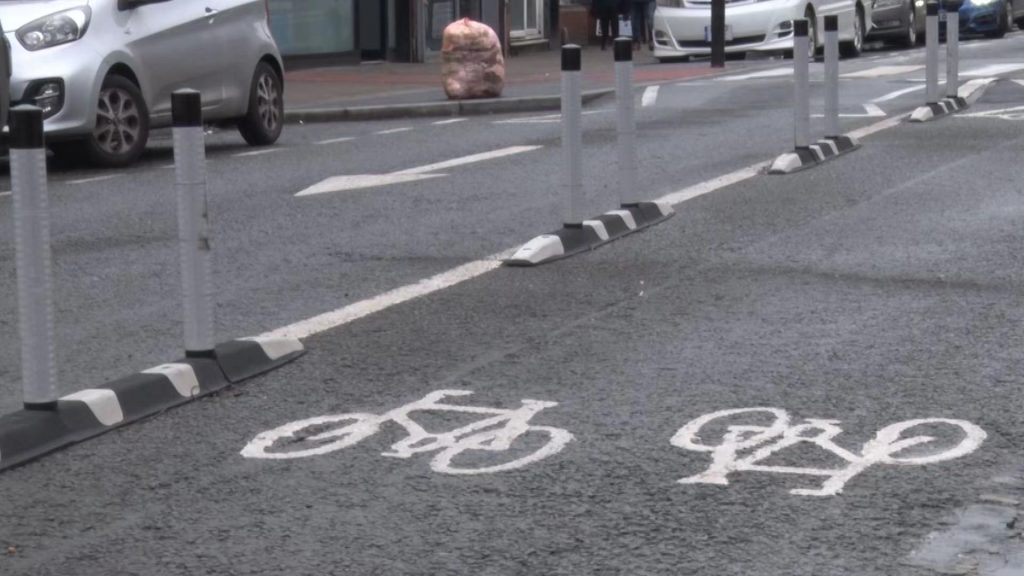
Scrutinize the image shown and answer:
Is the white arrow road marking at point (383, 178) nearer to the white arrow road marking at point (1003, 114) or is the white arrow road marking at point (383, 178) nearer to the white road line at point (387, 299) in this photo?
the white road line at point (387, 299)

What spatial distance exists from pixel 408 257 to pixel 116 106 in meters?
5.45

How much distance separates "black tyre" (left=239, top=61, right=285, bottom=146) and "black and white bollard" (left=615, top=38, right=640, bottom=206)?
6149 millimetres

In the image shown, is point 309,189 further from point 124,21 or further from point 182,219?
point 182,219

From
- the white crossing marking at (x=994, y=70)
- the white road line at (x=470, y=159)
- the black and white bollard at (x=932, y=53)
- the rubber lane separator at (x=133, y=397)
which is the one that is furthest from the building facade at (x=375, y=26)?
the rubber lane separator at (x=133, y=397)

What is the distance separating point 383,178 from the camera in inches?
496

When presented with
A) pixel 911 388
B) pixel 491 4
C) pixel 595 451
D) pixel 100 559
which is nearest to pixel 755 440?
pixel 595 451

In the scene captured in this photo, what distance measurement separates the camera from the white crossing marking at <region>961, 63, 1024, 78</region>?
885 inches

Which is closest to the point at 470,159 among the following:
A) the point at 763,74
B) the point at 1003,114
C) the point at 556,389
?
the point at 1003,114

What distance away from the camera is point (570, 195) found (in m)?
9.31

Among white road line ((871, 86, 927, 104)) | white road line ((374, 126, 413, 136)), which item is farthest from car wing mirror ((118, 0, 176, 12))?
white road line ((871, 86, 927, 104))

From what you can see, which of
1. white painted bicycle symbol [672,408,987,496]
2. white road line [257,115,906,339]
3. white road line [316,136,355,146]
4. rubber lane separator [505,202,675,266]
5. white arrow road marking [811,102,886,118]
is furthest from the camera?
white arrow road marking [811,102,886,118]

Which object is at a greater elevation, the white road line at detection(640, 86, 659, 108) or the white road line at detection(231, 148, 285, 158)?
the white road line at detection(640, 86, 659, 108)

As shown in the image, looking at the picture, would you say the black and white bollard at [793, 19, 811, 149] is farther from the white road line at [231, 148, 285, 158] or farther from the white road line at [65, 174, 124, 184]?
the white road line at [65, 174, 124, 184]

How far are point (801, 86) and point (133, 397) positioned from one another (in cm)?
767
